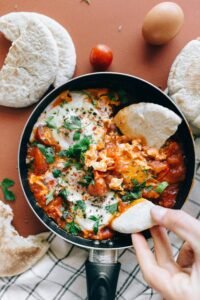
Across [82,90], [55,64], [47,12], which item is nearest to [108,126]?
[82,90]

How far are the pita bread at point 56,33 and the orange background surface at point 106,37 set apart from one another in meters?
0.06

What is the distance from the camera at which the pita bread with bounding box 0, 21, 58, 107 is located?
239 centimetres

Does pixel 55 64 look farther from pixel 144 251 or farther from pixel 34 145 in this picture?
pixel 144 251

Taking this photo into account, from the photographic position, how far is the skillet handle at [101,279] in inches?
89.5

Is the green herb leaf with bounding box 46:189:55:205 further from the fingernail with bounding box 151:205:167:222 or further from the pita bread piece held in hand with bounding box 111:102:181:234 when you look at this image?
the fingernail with bounding box 151:205:167:222

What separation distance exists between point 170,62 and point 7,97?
0.78m

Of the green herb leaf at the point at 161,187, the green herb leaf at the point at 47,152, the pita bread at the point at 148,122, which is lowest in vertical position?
the green herb leaf at the point at 161,187

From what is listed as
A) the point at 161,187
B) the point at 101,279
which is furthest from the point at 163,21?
the point at 101,279

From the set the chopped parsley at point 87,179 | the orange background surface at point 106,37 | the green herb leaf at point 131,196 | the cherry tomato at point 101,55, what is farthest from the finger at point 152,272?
the cherry tomato at point 101,55

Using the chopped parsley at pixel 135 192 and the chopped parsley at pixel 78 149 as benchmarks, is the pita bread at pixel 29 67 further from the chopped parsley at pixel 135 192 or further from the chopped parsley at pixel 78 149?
the chopped parsley at pixel 135 192

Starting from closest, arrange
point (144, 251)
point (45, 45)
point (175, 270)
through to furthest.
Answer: point (175, 270) → point (144, 251) → point (45, 45)

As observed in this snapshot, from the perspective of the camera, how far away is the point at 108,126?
2.45m

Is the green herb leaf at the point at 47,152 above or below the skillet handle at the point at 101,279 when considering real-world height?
above

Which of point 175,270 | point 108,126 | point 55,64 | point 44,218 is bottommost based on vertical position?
point 44,218
